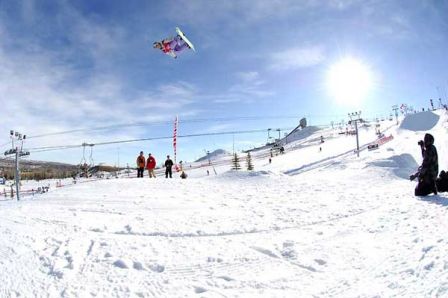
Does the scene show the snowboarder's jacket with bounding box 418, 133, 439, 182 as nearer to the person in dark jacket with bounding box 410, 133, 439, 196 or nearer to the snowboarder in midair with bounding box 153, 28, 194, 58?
the person in dark jacket with bounding box 410, 133, 439, 196

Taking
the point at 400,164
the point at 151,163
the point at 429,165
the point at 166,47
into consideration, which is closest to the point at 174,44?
the point at 166,47

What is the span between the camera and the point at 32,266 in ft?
22.5

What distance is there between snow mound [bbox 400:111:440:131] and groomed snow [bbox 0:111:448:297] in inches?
2230

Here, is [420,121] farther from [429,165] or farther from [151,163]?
[429,165]

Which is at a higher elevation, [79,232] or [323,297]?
[79,232]

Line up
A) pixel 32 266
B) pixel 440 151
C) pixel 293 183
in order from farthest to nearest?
→ 1. pixel 440 151
2. pixel 293 183
3. pixel 32 266

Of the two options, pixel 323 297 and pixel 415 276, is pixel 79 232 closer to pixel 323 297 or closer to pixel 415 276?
pixel 323 297

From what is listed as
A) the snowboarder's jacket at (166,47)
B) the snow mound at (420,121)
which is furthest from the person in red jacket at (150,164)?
the snow mound at (420,121)

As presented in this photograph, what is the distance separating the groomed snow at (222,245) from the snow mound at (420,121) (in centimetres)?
5664

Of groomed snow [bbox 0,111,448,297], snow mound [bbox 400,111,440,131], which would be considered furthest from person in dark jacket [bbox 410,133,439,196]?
snow mound [bbox 400,111,440,131]

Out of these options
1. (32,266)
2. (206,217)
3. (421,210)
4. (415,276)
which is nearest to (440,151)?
(421,210)

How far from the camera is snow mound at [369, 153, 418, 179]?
77.4 ft

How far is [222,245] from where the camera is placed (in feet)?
26.8

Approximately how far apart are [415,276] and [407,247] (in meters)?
1.61
